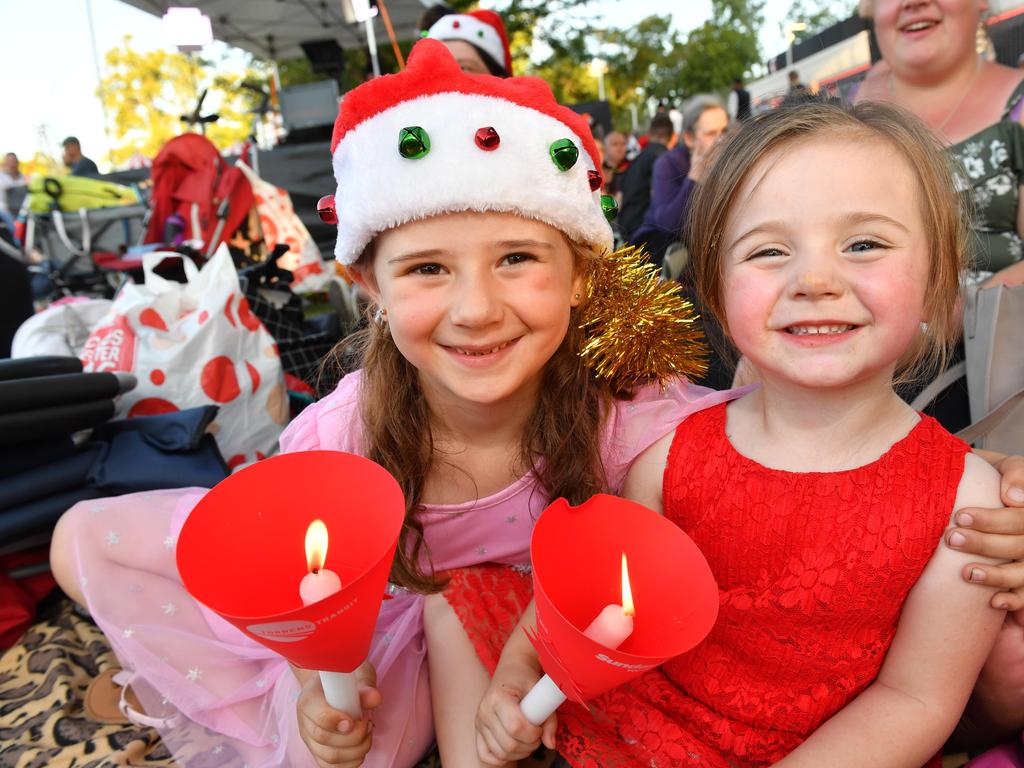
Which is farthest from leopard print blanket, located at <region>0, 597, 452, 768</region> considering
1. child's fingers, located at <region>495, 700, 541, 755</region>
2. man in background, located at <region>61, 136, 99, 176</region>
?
man in background, located at <region>61, 136, 99, 176</region>

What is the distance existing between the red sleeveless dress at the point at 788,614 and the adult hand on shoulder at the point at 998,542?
0.12 feet

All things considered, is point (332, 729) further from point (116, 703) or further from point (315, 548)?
point (116, 703)

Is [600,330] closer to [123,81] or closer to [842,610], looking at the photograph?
[842,610]

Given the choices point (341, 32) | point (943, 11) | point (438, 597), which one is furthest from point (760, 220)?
point (341, 32)

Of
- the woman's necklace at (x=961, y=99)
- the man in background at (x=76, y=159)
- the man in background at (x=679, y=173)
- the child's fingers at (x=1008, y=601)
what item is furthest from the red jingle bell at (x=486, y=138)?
the man in background at (x=76, y=159)

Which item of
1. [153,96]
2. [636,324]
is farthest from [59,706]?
[153,96]

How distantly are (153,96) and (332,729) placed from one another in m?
23.9

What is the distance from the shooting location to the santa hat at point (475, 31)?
2.70 meters

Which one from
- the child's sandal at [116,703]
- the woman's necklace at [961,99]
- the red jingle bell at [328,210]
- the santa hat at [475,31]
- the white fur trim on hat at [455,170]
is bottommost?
the child's sandal at [116,703]

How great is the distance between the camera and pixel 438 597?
54.3 inches

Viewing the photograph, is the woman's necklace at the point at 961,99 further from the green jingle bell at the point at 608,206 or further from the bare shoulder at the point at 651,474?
the bare shoulder at the point at 651,474

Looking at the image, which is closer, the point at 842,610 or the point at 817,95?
the point at 842,610

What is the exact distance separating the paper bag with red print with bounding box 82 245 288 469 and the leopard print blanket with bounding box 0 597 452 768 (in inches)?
26.2

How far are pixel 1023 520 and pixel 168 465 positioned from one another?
74.8 inches
